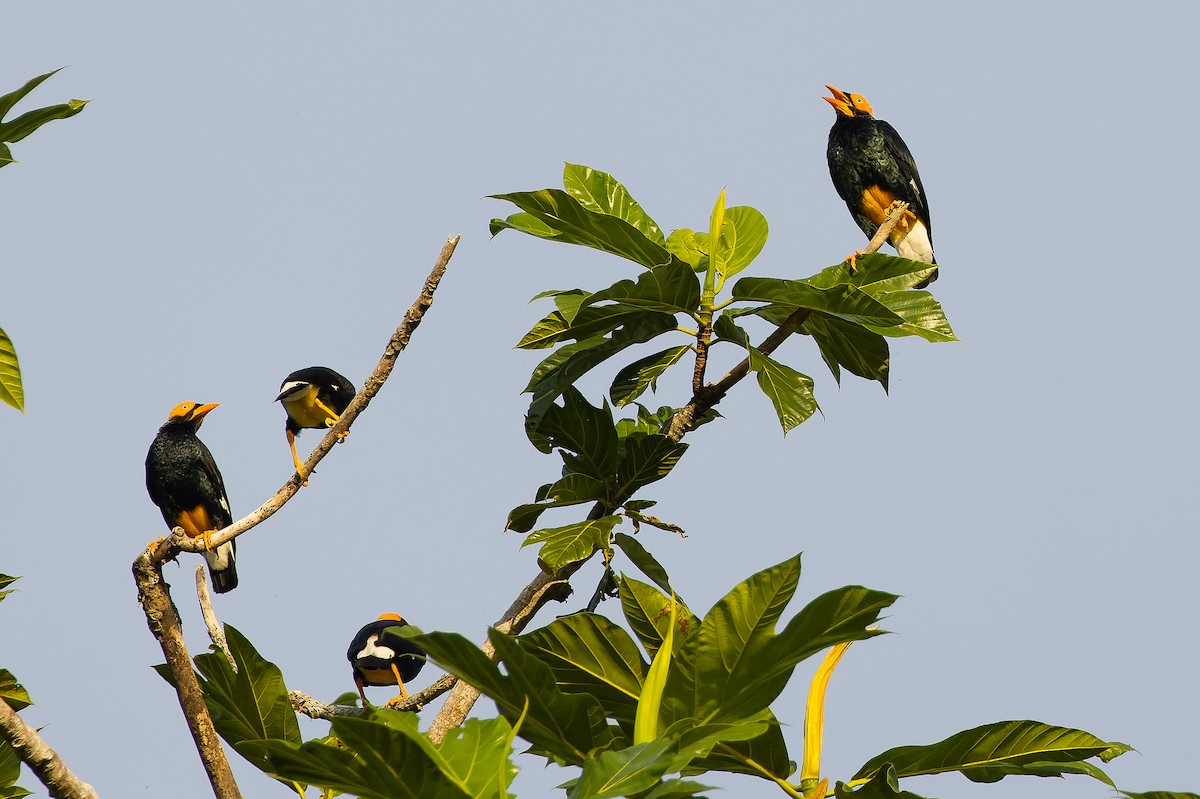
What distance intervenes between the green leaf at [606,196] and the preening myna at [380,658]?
228cm

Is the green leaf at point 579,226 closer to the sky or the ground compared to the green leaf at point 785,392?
closer to the sky

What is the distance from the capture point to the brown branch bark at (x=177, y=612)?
2.99 meters

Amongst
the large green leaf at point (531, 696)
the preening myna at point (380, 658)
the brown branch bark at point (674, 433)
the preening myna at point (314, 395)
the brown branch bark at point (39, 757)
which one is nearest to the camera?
the large green leaf at point (531, 696)

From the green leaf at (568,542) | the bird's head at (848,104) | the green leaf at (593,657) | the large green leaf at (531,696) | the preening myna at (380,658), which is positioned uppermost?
the bird's head at (848,104)

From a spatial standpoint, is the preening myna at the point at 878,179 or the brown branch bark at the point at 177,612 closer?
the brown branch bark at the point at 177,612

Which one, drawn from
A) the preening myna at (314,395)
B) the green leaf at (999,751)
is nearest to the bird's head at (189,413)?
the preening myna at (314,395)

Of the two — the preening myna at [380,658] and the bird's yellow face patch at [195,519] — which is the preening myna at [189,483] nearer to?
the bird's yellow face patch at [195,519]

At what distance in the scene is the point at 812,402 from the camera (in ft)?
10.8

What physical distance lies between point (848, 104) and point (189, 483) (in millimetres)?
4278

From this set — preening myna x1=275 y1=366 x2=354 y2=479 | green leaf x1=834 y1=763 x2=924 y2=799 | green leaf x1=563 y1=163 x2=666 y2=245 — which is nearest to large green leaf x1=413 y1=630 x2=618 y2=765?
green leaf x1=834 y1=763 x2=924 y2=799

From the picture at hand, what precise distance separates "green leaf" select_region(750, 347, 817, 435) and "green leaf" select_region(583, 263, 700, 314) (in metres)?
0.23

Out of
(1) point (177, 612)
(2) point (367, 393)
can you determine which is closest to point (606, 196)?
(2) point (367, 393)

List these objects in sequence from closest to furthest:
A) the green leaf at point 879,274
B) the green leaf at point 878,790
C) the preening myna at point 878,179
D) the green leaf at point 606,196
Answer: the green leaf at point 878,790 → the green leaf at point 879,274 → the green leaf at point 606,196 → the preening myna at point 878,179

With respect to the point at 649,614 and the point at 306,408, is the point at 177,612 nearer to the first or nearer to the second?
the point at 649,614
